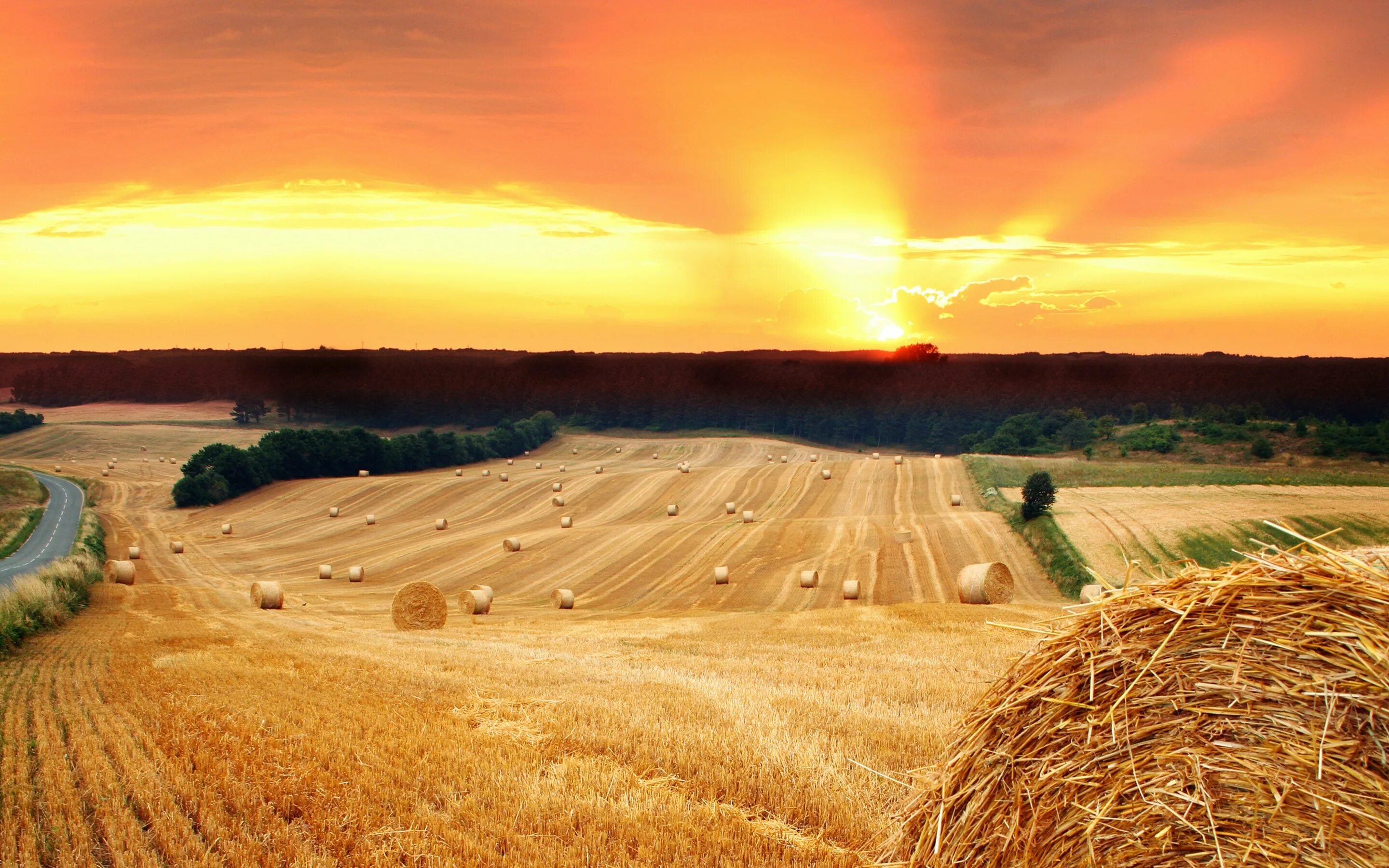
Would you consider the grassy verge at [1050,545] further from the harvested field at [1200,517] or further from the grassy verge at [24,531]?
the grassy verge at [24,531]

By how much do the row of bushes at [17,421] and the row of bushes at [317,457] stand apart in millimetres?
41177

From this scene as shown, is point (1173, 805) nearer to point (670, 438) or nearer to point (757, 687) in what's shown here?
point (757, 687)

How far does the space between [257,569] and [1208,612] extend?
163 ft

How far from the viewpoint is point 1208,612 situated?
444 cm

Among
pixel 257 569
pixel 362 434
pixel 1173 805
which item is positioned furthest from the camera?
pixel 362 434

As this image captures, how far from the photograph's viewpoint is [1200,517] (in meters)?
41.1

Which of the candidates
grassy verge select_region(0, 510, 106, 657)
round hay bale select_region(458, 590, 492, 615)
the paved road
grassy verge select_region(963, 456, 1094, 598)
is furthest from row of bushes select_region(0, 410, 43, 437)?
grassy verge select_region(963, 456, 1094, 598)

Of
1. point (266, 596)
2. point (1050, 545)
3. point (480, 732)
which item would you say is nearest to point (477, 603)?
point (266, 596)

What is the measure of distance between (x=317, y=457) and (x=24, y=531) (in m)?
27.2

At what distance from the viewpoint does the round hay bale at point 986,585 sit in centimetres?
2564

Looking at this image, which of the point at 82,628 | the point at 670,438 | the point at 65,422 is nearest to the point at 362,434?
the point at 670,438

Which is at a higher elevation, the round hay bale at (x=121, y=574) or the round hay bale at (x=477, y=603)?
the round hay bale at (x=477, y=603)

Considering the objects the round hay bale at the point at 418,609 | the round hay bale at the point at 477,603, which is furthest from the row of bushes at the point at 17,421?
the round hay bale at the point at 418,609

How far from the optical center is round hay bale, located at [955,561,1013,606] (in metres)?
25.6
